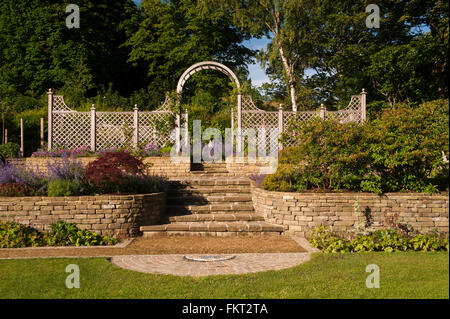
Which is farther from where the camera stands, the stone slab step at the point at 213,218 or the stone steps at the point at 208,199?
the stone steps at the point at 208,199

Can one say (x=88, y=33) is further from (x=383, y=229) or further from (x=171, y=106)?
(x=383, y=229)

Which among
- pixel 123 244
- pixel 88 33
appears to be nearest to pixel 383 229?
pixel 123 244

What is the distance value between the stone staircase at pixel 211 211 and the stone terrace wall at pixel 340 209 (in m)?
0.38

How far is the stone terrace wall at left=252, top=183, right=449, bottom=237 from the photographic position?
6781 millimetres

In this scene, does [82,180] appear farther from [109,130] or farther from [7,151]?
[7,151]

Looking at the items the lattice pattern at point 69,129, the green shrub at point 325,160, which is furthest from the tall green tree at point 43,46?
the green shrub at point 325,160

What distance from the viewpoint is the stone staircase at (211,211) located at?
7309 mm

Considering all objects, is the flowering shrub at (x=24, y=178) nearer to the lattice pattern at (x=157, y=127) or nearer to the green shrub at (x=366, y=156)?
the green shrub at (x=366, y=156)

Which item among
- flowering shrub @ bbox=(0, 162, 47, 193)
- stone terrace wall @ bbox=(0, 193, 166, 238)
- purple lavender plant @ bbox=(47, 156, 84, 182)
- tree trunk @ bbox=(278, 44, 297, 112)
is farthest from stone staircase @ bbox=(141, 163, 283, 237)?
tree trunk @ bbox=(278, 44, 297, 112)

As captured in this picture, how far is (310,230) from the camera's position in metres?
7.07

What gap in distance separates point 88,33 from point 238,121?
17236mm

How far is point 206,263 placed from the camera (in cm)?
530

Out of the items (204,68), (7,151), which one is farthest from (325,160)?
(7,151)

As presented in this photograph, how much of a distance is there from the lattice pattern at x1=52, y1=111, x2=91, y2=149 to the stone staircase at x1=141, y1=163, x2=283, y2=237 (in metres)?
5.70
